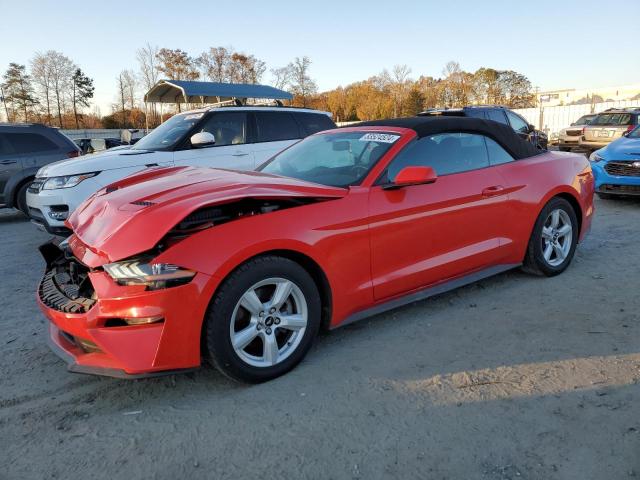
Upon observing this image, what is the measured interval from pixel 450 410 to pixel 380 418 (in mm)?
382

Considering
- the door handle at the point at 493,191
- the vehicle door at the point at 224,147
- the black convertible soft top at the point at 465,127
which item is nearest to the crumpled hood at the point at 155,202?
the black convertible soft top at the point at 465,127

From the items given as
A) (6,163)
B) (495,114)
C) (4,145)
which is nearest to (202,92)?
(4,145)

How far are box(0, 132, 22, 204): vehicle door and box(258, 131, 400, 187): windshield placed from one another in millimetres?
6975

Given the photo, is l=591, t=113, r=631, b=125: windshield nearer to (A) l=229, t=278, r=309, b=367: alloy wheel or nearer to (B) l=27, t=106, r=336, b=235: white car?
(B) l=27, t=106, r=336, b=235: white car

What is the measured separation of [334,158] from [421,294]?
4.08 feet

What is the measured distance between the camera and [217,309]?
260 cm

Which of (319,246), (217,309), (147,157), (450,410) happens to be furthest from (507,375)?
(147,157)

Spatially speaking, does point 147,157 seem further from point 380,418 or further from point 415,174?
point 380,418

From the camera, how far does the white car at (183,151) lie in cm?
612

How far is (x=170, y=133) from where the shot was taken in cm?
691

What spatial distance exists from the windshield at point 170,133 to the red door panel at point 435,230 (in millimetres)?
4260

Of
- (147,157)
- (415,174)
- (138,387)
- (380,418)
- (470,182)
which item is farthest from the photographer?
(147,157)

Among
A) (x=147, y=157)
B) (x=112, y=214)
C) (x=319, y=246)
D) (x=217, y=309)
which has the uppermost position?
(x=147, y=157)

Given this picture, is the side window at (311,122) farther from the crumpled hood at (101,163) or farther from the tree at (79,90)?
the tree at (79,90)
